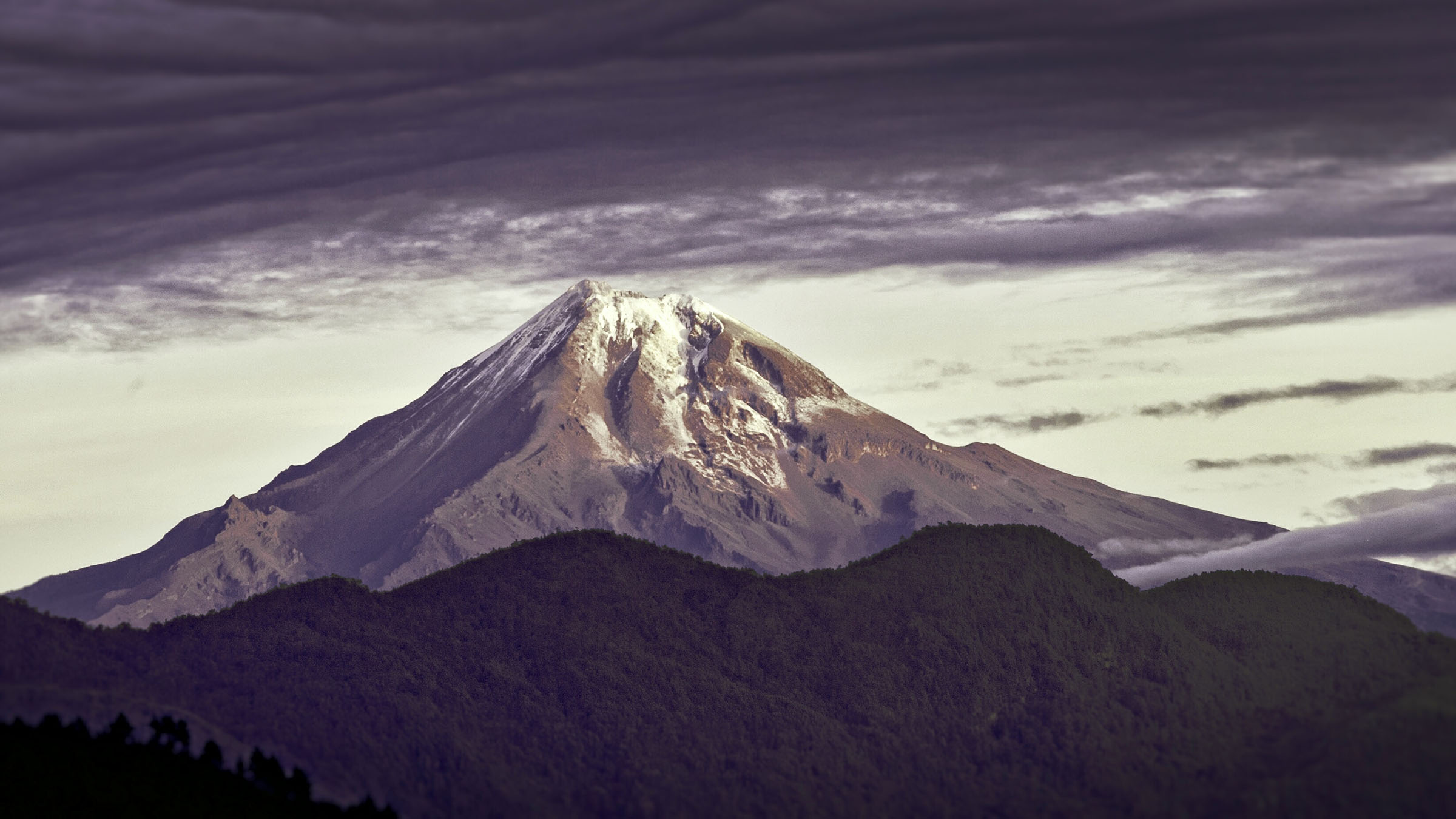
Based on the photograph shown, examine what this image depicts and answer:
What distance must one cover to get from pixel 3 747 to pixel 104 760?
11456 mm

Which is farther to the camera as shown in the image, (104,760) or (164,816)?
(104,760)

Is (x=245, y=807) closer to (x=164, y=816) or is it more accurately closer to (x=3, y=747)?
(x=164, y=816)

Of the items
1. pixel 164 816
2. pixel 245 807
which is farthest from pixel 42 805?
pixel 245 807

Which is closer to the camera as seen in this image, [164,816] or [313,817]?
[164,816]

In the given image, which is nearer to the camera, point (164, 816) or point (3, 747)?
point (164, 816)

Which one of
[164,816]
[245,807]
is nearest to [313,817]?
[245,807]

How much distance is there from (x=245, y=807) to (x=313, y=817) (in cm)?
888

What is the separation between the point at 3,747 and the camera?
192125 mm

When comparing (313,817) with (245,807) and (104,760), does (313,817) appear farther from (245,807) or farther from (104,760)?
(104,760)

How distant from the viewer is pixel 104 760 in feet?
655

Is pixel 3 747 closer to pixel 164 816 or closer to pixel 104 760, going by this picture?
pixel 104 760

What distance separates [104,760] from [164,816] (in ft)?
77.3

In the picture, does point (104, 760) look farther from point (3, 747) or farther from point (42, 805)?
point (42, 805)

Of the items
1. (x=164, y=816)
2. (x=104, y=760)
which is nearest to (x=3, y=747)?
(x=104, y=760)
